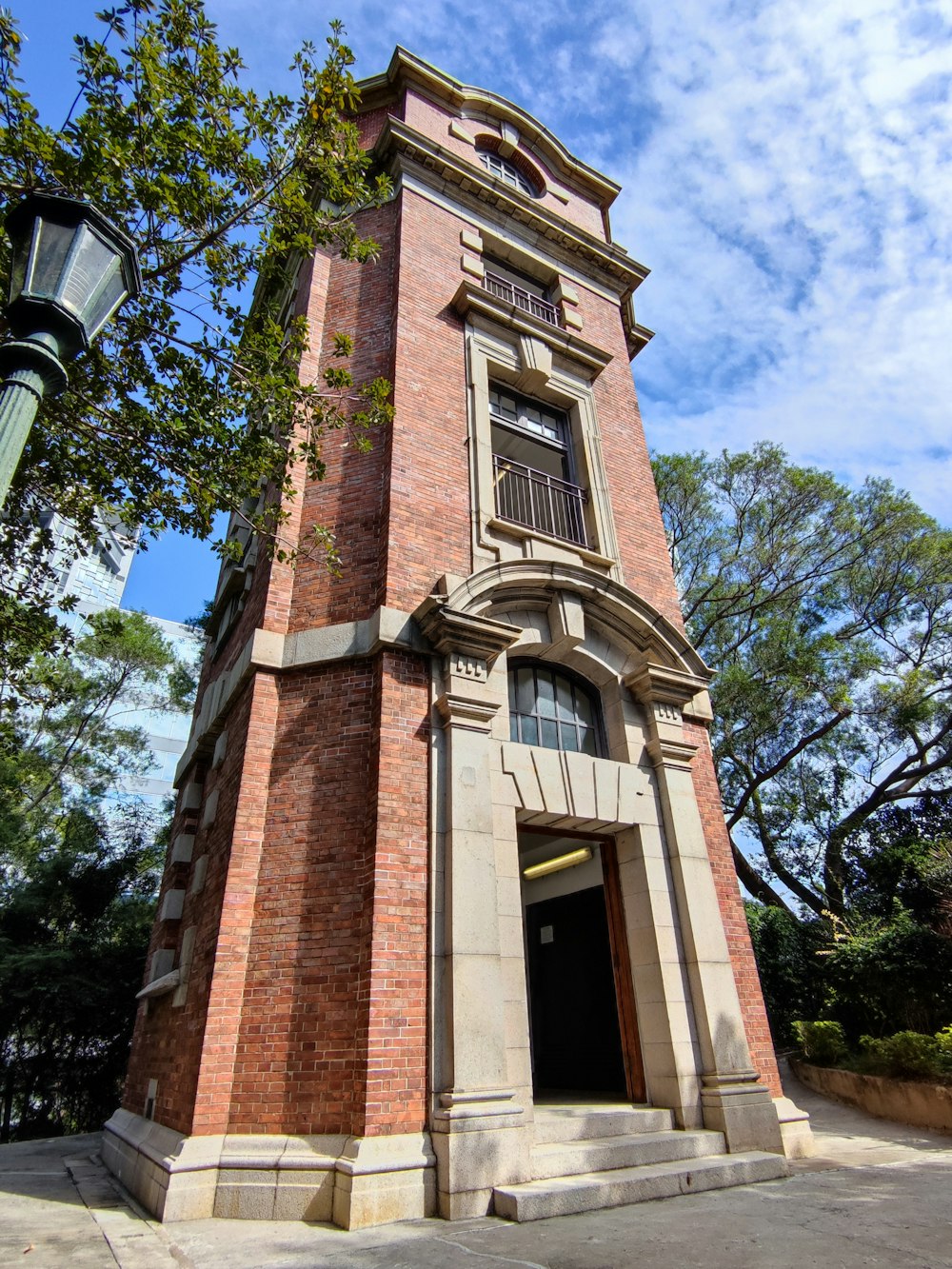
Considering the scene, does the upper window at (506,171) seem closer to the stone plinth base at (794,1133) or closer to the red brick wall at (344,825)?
the red brick wall at (344,825)

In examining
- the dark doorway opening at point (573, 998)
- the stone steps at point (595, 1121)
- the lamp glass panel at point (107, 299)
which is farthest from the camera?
the dark doorway opening at point (573, 998)

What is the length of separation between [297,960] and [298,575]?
3880 mm

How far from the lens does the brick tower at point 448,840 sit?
519cm

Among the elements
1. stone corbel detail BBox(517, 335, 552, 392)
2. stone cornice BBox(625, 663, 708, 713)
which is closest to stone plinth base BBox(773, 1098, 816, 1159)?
stone cornice BBox(625, 663, 708, 713)

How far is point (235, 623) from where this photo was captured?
990 cm

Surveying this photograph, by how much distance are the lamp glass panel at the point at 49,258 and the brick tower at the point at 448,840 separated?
4.17m

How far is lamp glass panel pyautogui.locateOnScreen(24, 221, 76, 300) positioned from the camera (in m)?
2.85

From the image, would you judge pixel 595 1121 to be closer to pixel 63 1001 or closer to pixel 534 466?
pixel 534 466

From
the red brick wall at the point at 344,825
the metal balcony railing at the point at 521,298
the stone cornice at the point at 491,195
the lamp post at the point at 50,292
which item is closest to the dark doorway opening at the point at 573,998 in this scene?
the red brick wall at the point at 344,825

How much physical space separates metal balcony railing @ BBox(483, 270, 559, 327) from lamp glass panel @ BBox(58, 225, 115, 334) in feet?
29.5

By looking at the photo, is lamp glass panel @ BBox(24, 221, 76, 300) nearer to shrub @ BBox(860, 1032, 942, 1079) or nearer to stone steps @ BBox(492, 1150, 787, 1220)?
stone steps @ BBox(492, 1150, 787, 1220)

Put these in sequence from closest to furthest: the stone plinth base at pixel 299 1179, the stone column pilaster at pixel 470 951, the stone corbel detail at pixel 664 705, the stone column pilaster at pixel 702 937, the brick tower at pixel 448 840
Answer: the stone plinth base at pixel 299 1179
the stone column pilaster at pixel 470 951
the brick tower at pixel 448 840
the stone column pilaster at pixel 702 937
the stone corbel detail at pixel 664 705

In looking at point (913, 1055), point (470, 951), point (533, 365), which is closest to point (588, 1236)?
point (470, 951)

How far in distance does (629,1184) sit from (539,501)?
7.31m
